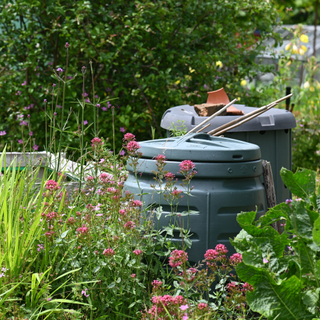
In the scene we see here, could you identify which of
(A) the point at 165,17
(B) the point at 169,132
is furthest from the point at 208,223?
(A) the point at 165,17

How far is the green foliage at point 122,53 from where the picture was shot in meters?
3.99

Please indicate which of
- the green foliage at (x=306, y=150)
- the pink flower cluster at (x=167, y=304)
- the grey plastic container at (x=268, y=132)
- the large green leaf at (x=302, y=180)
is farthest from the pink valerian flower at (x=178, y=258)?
the green foliage at (x=306, y=150)

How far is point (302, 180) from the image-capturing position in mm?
1480

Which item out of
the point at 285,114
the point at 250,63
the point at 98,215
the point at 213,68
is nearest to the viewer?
the point at 98,215

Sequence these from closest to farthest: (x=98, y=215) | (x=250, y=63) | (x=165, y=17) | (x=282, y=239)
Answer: (x=282, y=239), (x=98, y=215), (x=165, y=17), (x=250, y=63)

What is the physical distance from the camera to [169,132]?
9.19ft

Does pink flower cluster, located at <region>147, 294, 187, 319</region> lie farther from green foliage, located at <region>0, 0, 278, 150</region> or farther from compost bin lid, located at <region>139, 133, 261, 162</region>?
green foliage, located at <region>0, 0, 278, 150</region>

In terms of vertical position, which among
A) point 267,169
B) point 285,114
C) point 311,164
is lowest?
point 311,164

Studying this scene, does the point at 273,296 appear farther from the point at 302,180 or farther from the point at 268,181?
the point at 268,181

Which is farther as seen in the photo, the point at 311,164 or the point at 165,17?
the point at 311,164

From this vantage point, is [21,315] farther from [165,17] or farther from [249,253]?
[165,17]

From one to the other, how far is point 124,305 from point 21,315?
0.45 meters

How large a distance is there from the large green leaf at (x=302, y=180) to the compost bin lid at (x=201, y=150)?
0.41 m

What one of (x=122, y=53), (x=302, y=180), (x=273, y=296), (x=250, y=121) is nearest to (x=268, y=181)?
(x=250, y=121)
